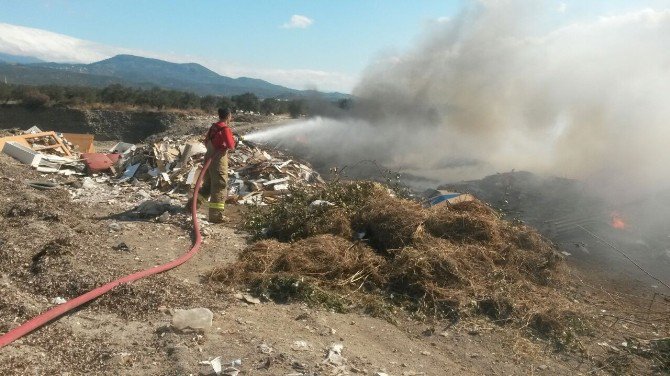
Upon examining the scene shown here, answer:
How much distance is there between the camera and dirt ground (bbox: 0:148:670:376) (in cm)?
336

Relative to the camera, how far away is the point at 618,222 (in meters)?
10.3

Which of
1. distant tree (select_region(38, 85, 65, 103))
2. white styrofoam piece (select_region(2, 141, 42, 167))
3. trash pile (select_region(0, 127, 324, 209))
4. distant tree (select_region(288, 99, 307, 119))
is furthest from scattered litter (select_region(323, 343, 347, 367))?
distant tree (select_region(38, 85, 65, 103))

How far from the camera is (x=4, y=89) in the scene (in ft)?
112

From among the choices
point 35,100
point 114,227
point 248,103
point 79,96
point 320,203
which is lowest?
point 114,227

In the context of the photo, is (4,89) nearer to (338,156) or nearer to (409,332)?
(338,156)

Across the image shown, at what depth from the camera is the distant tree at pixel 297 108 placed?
30.8 m

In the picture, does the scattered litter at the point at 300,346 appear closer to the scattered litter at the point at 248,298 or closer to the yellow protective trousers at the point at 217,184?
the scattered litter at the point at 248,298

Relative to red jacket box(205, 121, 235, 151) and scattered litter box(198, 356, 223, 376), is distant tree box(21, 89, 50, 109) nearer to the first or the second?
red jacket box(205, 121, 235, 151)

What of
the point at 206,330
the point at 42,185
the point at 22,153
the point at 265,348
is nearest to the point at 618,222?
the point at 265,348

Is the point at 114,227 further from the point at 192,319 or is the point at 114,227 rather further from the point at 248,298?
the point at 192,319

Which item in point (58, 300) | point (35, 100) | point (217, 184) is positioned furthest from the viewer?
point (35, 100)

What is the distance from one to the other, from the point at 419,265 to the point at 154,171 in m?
7.46

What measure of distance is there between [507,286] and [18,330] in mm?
4651

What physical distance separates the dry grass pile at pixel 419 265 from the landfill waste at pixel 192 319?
0.94m
